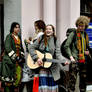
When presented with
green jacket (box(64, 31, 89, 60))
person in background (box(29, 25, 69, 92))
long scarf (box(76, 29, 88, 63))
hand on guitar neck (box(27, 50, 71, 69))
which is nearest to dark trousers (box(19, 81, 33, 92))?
person in background (box(29, 25, 69, 92))

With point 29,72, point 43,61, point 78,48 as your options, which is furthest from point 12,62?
point 78,48

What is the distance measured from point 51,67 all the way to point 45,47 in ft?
1.41

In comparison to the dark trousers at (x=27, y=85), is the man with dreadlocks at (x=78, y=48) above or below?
above

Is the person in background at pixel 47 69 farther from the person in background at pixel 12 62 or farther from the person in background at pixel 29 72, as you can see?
the person in background at pixel 12 62

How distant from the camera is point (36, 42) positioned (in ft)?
16.8

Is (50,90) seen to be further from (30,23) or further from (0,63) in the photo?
(30,23)

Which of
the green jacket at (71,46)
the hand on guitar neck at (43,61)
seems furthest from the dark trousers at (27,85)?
the green jacket at (71,46)

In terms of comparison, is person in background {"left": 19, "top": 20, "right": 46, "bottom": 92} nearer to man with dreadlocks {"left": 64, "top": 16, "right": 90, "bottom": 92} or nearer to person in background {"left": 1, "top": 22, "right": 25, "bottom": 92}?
person in background {"left": 1, "top": 22, "right": 25, "bottom": 92}

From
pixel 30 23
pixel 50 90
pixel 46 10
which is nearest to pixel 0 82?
pixel 50 90

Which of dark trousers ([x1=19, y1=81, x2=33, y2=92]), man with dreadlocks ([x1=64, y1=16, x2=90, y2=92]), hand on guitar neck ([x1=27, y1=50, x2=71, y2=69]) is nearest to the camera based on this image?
hand on guitar neck ([x1=27, y1=50, x2=71, y2=69])

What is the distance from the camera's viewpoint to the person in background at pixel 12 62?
17.3ft

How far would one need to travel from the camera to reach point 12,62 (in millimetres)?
5316

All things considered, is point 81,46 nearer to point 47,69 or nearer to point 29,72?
point 47,69

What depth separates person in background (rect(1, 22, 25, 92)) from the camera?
527cm
